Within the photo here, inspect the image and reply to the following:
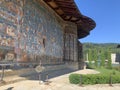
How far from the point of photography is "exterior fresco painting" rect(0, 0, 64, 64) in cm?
803

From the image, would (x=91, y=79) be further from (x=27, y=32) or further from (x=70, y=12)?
(x=70, y=12)

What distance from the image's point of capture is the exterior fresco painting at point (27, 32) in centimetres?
803

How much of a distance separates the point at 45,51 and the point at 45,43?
47 centimetres

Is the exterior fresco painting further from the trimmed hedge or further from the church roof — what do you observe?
the trimmed hedge

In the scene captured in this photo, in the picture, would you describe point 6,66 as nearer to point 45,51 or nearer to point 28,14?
point 28,14

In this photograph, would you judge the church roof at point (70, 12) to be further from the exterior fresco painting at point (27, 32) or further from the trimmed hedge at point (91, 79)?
the trimmed hedge at point (91, 79)

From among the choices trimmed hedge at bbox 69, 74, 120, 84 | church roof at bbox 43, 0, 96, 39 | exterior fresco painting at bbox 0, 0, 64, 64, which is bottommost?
trimmed hedge at bbox 69, 74, 120, 84

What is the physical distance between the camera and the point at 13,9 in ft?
28.2

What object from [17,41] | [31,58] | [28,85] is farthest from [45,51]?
[28,85]

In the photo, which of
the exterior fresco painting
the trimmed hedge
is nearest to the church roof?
the exterior fresco painting

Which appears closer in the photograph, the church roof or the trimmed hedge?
the trimmed hedge

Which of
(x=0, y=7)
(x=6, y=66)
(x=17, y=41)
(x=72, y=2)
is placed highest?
(x=72, y=2)

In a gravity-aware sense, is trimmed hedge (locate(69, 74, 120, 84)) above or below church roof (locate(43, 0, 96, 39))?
below

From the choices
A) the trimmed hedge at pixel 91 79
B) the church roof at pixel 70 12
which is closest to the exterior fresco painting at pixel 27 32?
the church roof at pixel 70 12
